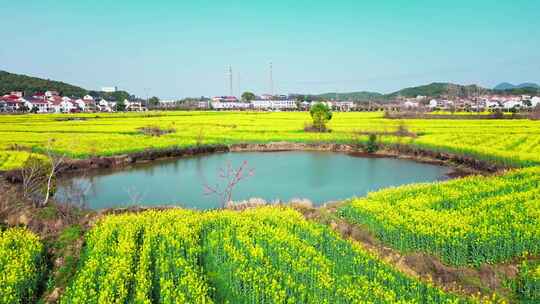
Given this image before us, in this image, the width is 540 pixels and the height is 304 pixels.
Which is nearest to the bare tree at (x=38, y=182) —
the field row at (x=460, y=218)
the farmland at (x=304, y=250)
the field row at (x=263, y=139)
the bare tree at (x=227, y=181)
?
the field row at (x=263, y=139)

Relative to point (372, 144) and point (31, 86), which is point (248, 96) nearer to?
point (31, 86)

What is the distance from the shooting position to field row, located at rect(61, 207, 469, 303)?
→ 25.0ft

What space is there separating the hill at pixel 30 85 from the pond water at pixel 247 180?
90.4 metres

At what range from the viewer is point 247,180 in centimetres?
2647

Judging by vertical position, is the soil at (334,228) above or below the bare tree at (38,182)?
below

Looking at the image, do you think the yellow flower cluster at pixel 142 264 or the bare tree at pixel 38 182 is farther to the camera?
the bare tree at pixel 38 182

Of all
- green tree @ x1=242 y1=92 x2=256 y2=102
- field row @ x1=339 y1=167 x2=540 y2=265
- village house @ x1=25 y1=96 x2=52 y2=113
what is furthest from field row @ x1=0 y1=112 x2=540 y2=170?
green tree @ x1=242 y1=92 x2=256 y2=102

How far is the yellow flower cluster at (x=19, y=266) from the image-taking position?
834 cm

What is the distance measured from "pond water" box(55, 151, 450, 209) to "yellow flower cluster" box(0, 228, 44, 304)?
7.35m

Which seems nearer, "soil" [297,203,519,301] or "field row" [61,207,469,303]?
"field row" [61,207,469,303]

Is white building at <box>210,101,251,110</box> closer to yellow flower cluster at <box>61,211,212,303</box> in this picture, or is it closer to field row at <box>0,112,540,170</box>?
field row at <box>0,112,540,170</box>

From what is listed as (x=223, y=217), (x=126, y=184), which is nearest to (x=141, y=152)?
(x=126, y=184)

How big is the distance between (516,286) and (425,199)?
20.2ft

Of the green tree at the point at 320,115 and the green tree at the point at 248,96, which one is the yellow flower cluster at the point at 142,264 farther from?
the green tree at the point at 248,96
